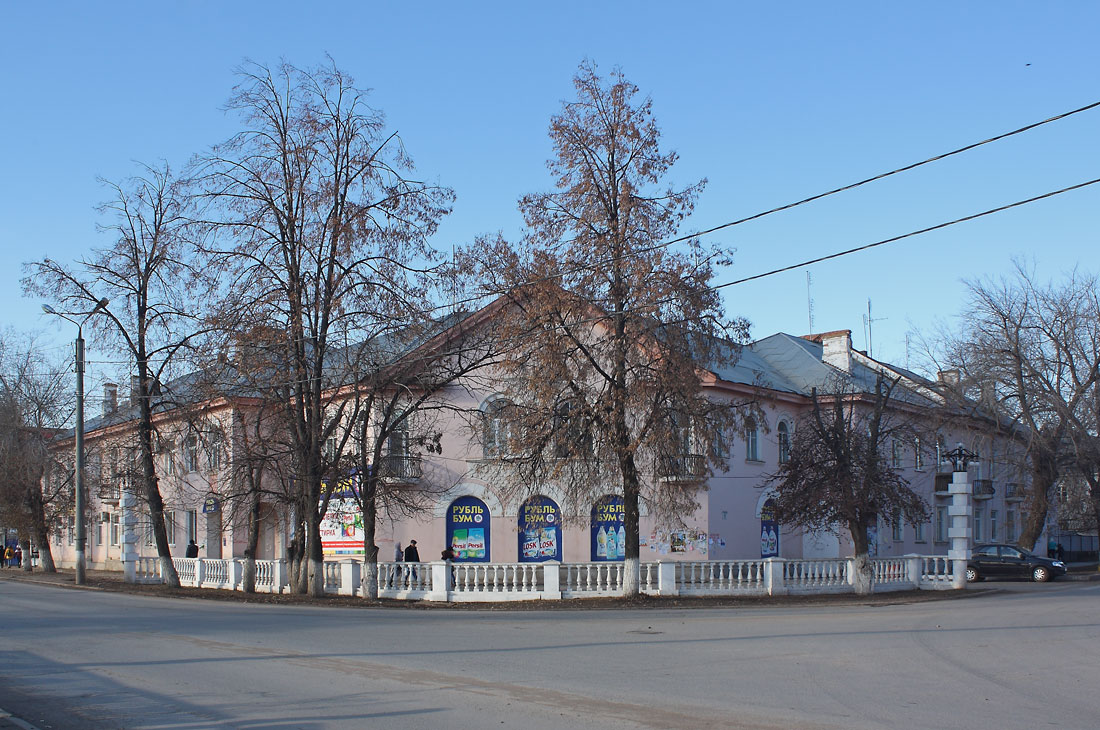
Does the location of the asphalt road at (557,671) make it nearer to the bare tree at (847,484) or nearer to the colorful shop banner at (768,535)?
the bare tree at (847,484)

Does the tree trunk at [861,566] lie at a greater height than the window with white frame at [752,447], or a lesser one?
lesser

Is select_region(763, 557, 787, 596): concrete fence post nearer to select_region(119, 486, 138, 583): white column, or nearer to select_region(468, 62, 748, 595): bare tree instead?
select_region(468, 62, 748, 595): bare tree

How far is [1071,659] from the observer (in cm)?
1326

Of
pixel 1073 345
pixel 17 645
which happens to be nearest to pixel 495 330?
pixel 17 645

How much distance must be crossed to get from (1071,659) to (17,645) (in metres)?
15.5

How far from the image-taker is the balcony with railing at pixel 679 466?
23.7 meters

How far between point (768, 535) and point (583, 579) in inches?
488

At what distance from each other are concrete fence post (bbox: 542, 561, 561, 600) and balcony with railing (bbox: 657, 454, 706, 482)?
12.0 feet

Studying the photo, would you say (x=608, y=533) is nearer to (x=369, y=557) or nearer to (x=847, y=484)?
(x=369, y=557)

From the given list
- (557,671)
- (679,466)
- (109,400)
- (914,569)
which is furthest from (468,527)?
(557,671)

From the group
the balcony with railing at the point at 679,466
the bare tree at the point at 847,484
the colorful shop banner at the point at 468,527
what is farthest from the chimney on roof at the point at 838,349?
the balcony with railing at the point at 679,466

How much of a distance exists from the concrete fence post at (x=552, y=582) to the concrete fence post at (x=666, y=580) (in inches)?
101

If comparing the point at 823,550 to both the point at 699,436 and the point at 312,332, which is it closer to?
the point at 699,436

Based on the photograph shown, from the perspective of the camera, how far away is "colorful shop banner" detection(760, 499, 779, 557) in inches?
1384
